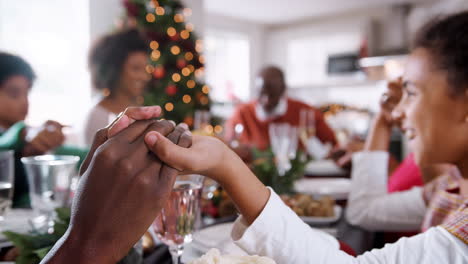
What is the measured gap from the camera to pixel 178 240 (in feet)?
1.91

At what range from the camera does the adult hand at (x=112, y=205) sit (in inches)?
15.0

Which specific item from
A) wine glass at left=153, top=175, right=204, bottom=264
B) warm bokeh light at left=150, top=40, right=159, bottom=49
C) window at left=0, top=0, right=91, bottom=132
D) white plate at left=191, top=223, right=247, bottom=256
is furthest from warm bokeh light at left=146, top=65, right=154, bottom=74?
wine glass at left=153, top=175, right=204, bottom=264

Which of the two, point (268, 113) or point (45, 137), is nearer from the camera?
point (45, 137)

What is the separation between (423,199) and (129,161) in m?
0.90

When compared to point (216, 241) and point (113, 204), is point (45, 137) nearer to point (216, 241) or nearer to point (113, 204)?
point (216, 241)

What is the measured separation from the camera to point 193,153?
16.8 inches

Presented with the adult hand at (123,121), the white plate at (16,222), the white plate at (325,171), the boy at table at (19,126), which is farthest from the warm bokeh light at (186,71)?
the adult hand at (123,121)

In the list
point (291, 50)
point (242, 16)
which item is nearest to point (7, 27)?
point (242, 16)

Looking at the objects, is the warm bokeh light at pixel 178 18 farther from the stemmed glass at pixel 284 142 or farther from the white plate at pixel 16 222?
the white plate at pixel 16 222

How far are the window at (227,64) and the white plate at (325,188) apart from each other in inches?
220

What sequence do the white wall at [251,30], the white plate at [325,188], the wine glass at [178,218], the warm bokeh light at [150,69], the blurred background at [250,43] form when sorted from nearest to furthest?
the wine glass at [178,218], the white plate at [325,188], the warm bokeh light at [150,69], the blurred background at [250,43], the white wall at [251,30]

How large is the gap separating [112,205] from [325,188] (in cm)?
96

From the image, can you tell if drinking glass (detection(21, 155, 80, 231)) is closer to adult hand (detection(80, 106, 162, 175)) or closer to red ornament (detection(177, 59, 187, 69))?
adult hand (detection(80, 106, 162, 175))

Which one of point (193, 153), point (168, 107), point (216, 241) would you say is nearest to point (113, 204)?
point (193, 153)
